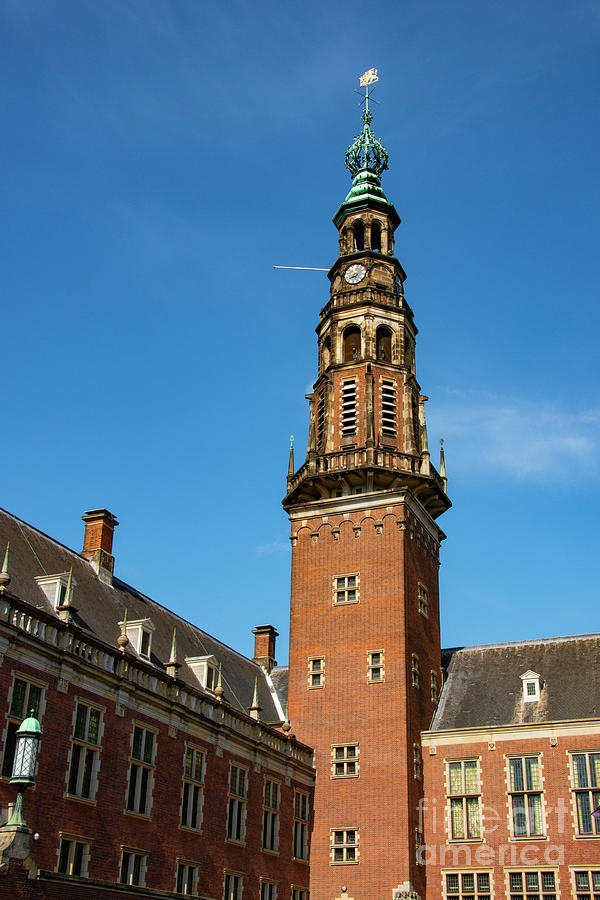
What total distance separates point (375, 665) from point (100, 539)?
44.1 feet

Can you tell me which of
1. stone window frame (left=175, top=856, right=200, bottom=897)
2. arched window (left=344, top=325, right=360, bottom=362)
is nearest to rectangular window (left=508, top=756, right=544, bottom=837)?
stone window frame (left=175, top=856, right=200, bottom=897)

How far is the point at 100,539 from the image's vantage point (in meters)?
37.5

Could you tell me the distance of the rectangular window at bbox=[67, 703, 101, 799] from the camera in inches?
1099

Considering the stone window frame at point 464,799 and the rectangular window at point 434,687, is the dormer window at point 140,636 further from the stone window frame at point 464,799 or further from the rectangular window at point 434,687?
the rectangular window at point 434,687

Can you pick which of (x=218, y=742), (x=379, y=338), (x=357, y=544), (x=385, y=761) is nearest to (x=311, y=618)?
(x=357, y=544)

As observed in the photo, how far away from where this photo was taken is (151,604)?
40281 mm

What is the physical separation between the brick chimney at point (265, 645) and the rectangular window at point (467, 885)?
13.8 metres

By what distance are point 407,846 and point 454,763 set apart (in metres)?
4.32

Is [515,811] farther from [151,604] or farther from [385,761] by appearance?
[151,604]

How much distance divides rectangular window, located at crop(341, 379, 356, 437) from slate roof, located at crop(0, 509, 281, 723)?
12134 millimetres

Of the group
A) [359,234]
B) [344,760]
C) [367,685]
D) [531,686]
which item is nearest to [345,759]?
[344,760]

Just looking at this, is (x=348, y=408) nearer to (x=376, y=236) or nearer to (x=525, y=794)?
(x=376, y=236)

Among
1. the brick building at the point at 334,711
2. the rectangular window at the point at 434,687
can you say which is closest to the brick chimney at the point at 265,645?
the brick building at the point at 334,711

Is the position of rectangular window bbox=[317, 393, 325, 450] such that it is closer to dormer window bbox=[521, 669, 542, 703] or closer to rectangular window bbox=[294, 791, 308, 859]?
dormer window bbox=[521, 669, 542, 703]
